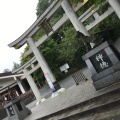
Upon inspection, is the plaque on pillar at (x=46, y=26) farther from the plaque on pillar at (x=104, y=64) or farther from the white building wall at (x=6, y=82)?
the white building wall at (x=6, y=82)

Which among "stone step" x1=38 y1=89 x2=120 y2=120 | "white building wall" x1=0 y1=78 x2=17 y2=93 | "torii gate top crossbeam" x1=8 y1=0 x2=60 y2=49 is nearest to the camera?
"stone step" x1=38 y1=89 x2=120 y2=120

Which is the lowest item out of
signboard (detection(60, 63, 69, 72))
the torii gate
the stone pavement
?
the stone pavement

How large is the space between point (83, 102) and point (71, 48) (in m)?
18.5

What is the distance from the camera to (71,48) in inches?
1008

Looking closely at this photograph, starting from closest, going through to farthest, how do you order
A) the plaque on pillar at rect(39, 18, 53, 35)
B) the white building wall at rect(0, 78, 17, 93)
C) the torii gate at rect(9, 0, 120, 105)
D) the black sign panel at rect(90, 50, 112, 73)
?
1. the black sign panel at rect(90, 50, 112, 73)
2. the torii gate at rect(9, 0, 120, 105)
3. the plaque on pillar at rect(39, 18, 53, 35)
4. the white building wall at rect(0, 78, 17, 93)

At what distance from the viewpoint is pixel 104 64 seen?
790 cm

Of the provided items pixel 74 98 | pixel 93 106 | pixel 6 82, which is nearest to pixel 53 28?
pixel 74 98

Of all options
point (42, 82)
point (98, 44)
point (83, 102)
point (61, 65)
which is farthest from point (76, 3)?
point (42, 82)

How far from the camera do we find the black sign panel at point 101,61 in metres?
7.80

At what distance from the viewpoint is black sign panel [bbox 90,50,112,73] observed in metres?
7.80

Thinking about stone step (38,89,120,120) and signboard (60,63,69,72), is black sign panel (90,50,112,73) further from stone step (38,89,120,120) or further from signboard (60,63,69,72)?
signboard (60,63,69,72)

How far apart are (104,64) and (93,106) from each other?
79.4 inches

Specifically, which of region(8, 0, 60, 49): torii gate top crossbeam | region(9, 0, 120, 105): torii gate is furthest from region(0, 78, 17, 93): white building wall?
region(8, 0, 60, 49): torii gate top crossbeam

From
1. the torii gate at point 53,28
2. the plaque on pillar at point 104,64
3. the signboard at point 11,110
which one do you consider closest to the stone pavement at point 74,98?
the plaque on pillar at point 104,64
